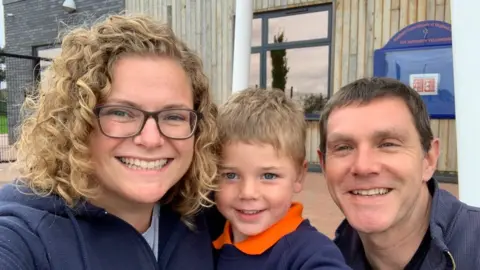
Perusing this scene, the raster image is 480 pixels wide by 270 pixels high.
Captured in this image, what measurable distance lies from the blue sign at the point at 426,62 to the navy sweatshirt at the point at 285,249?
5.89 m

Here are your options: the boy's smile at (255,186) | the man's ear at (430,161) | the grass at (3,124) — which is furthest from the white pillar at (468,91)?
the grass at (3,124)

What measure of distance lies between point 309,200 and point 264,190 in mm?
4320

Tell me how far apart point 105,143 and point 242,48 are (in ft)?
11.0

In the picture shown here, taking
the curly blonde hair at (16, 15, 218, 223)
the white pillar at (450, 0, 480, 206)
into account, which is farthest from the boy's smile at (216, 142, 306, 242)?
the white pillar at (450, 0, 480, 206)

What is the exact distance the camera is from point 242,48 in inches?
182

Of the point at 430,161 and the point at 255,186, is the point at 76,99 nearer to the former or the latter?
the point at 255,186

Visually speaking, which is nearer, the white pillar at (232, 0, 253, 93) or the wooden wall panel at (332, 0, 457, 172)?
the white pillar at (232, 0, 253, 93)

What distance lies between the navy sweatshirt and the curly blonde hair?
0.63 metres

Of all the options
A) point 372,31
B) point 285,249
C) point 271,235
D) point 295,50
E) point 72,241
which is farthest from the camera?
point 295,50

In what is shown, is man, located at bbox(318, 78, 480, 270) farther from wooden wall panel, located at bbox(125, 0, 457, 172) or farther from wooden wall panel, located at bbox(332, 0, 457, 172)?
wooden wall panel, located at bbox(332, 0, 457, 172)

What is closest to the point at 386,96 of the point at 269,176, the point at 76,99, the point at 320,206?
the point at 269,176

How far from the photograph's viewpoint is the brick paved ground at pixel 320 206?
4820mm

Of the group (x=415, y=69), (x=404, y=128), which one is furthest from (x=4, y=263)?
(x=415, y=69)

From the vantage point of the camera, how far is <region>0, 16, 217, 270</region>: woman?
1.40 m
